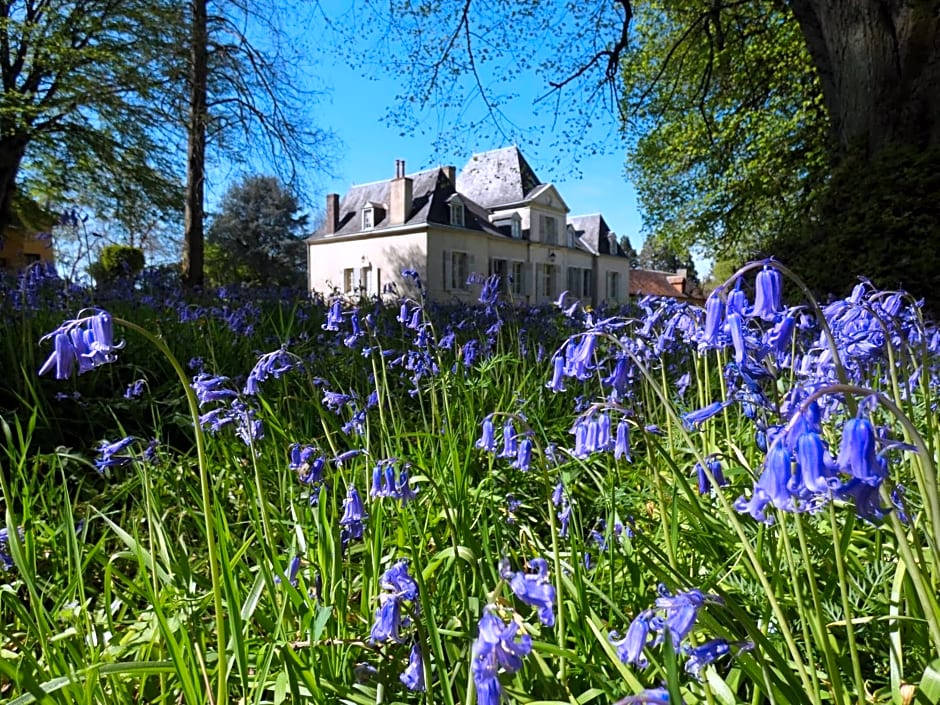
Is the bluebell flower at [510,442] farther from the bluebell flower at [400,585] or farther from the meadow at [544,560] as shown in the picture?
the bluebell flower at [400,585]

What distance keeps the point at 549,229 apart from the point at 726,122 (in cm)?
2152

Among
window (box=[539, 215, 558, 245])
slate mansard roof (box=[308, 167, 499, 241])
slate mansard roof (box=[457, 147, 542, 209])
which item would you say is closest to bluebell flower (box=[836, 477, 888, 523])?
slate mansard roof (box=[308, 167, 499, 241])

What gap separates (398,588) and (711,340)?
0.82 metres

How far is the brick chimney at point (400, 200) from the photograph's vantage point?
30.9 m

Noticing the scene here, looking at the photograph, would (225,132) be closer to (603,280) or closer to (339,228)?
(339,228)

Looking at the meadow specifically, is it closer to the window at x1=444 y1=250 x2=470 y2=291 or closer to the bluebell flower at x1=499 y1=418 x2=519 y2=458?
the bluebell flower at x1=499 y1=418 x2=519 y2=458

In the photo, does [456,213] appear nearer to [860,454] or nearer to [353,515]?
[353,515]

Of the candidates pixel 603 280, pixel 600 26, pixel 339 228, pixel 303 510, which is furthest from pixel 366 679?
pixel 603 280

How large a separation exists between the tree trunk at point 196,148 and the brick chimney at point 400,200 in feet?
61.7

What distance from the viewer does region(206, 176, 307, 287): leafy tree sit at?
127 ft

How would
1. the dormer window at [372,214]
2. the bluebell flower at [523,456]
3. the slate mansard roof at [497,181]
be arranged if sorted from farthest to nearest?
→ the slate mansard roof at [497,181] → the dormer window at [372,214] → the bluebell flower at [523,456]

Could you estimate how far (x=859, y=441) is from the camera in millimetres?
822

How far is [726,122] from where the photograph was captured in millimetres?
14938

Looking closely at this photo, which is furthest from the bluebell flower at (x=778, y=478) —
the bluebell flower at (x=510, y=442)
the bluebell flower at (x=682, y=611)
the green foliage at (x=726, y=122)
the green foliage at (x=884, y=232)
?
the green foliage at (x=726, y=122)
